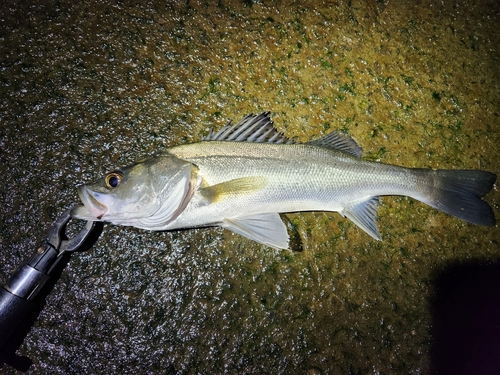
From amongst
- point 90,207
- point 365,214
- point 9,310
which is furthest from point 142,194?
point 365,214

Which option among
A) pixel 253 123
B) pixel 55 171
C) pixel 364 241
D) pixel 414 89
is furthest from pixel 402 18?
pixel 55 171

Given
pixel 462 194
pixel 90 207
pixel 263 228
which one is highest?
pixel 90 207

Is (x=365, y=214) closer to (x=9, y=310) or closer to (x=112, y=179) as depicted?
(x=112, y=179)

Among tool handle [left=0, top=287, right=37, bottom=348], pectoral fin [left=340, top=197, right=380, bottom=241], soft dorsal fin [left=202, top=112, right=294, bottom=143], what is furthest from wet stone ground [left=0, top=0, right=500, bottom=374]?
tool handle [left=0, top=287, right=37, bottom=348]

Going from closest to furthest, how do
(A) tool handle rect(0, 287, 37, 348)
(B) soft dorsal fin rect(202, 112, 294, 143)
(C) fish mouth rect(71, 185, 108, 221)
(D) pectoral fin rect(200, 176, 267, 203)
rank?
(A) tool handle rect(0, 287, 37, 348) < (C) fish mouth rect(71, 185, 108, 221) < (D) pectoral fin rect(200, 176, 267, 203) < (B) soft dorsal fin rect(202, 112, 294, 143)

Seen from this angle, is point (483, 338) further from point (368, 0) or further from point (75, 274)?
point (75, 274)

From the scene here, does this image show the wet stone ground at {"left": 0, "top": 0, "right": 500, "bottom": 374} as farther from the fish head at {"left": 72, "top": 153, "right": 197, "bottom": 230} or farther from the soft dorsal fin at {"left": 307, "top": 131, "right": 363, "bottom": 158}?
the fish head at {"left": 72, "top": 153, "right": 197, "bottom": 230}

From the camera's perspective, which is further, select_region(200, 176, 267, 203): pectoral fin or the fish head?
select_region(200, 176, 267, 203): pectoral fin
